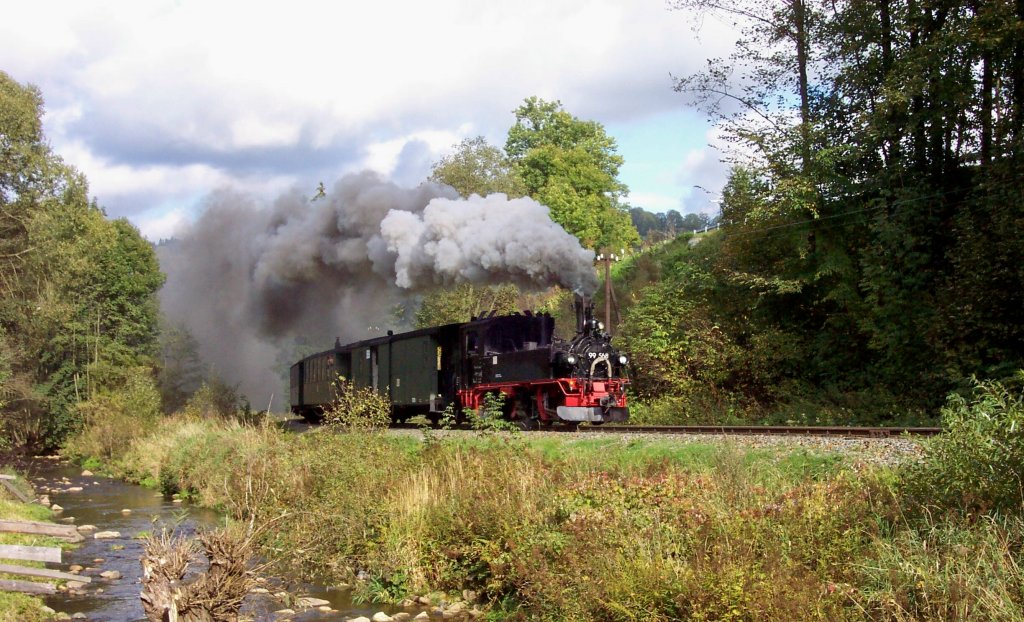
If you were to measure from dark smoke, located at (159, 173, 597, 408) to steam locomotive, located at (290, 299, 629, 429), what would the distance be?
1292 mm

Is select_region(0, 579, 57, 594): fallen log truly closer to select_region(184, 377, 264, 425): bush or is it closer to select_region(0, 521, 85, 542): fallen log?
select_region(0, 521, 85, 542): fallen log

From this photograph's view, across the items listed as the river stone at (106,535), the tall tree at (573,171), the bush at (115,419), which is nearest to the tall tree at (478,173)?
the tall tree at (573,171)

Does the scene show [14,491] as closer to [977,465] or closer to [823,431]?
[823,431]

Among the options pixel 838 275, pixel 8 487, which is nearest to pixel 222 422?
pixel 8 487

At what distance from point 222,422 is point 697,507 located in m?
23.1

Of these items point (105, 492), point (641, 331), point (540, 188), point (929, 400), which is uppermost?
point (540, 188)

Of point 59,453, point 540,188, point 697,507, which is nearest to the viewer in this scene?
point 697,507

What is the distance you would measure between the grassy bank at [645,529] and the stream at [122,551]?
2.37ft

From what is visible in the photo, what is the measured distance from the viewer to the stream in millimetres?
11469

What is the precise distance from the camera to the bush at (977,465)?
7816 millimetres

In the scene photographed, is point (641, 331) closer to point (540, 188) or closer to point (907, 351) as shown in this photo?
point (907, 351)

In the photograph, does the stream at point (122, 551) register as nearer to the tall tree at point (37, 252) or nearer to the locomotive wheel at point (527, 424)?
the tall tree at point (37, 252)

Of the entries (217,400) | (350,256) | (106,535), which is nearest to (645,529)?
(106,535)

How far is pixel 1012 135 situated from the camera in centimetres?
2012
